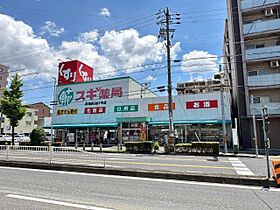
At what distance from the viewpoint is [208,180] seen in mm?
7613

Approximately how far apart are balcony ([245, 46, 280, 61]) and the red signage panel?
22659 mm

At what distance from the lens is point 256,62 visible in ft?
77.3

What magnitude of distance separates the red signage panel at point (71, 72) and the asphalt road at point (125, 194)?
1047 inches

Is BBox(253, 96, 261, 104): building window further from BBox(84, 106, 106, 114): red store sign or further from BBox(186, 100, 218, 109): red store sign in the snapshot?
BBox(84, 106, 106, 114): red store sign

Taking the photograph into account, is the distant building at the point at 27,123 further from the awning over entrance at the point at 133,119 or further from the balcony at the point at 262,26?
the balcony at the point at 262,26

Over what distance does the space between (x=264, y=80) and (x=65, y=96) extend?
24.8 metres

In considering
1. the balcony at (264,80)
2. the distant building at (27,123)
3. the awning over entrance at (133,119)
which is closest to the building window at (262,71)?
the balcony at (264,80)

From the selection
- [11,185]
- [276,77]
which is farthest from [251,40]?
[11,185]

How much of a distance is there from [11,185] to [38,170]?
2943 mm

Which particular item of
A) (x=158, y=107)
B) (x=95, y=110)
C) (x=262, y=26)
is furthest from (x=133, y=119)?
(x=262, y=26)

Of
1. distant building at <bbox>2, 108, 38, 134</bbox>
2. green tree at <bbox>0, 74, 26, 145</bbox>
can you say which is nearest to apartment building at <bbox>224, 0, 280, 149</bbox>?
green tree at <bbox>0, 74, 26, 145</bbox>

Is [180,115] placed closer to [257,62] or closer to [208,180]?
[257,62]

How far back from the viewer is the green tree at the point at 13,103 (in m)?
28.6

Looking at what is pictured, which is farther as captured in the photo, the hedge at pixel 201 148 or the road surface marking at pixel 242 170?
the hedge at pixel 201 148
